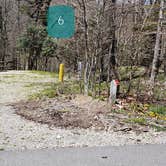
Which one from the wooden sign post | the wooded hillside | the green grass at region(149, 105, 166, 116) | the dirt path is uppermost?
the wooded hillside

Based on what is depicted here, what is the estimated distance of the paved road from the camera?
5.40 meters

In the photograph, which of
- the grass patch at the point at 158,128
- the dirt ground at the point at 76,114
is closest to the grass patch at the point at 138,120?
the dirt ground at the point at 76,114

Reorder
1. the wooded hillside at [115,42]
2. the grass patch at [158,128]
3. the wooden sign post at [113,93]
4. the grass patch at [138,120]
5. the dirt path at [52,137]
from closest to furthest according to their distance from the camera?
the dirt path at [52,137] → the grass patch at [158,128] → the grass patch at [138,120] → the wooden sign post at [113,93] → the wooded hillside at [115,42]

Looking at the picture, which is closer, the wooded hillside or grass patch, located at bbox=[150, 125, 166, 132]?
grass patch, located at bbox=[150, 125, 166, 132]

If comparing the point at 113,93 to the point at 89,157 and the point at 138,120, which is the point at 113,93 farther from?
the point at 89,157

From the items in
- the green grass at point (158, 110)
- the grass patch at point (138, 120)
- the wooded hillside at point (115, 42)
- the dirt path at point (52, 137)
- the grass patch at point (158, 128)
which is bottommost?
the dirt path at point (52, 137)

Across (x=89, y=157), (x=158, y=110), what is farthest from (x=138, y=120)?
(x=89, y=157)

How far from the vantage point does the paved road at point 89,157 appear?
17.7ft

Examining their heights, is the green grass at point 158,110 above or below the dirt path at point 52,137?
above

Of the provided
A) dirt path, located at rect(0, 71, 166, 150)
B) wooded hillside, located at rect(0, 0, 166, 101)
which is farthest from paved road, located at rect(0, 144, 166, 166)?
wooded hillside, located at rect(0, 0, 166, 101)

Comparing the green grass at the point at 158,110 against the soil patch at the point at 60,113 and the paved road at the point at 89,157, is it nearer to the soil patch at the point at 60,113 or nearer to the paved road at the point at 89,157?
the soil patch at the point at 60,113

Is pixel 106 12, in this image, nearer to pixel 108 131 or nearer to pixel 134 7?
pixel 134 7

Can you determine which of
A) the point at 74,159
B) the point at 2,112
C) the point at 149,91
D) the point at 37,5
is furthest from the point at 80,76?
the point at 37,5

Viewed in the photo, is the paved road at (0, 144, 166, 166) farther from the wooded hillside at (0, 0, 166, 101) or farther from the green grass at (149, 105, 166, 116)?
the wooded hillside at (0, 0, 166, 101)
